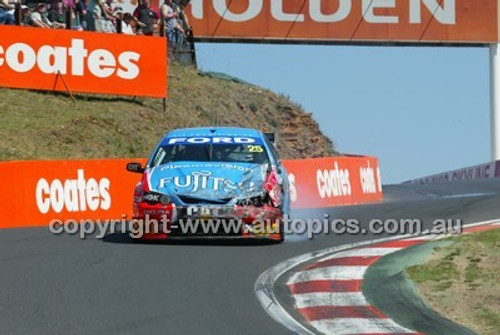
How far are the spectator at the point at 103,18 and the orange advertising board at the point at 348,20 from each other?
11.6 m

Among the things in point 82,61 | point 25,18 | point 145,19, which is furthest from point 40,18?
point 145,19

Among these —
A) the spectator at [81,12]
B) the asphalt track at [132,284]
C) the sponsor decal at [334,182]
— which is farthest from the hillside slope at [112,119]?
the asphalt track at [132,284]

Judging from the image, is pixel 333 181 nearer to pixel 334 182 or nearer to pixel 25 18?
pixel 334 182

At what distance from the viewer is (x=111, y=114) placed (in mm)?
26578

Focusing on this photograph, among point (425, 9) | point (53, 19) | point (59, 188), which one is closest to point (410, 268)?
point (59, 188)

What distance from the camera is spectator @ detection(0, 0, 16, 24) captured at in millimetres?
24031

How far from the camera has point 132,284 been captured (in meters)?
9.69

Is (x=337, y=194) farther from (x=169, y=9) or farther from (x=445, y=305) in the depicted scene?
(x=445, y=305)

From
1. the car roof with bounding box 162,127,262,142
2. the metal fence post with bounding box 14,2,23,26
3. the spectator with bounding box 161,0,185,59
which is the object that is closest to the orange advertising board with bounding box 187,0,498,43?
the spectator with bounding box 161,0,185,59

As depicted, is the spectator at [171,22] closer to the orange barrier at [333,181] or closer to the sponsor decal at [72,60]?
the sponsor decal at [72,60]

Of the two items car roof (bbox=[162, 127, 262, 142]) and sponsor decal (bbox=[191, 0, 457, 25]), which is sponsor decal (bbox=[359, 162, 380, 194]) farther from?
sponsor decal (bbox=[191, 0, 457, 25])

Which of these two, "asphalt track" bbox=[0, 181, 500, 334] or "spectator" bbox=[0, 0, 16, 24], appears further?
"spectator" bbox=[0, 0, 16, 24]

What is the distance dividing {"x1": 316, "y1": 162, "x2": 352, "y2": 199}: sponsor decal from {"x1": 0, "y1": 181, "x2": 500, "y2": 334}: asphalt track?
917 cm

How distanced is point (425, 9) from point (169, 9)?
44.2 ft
